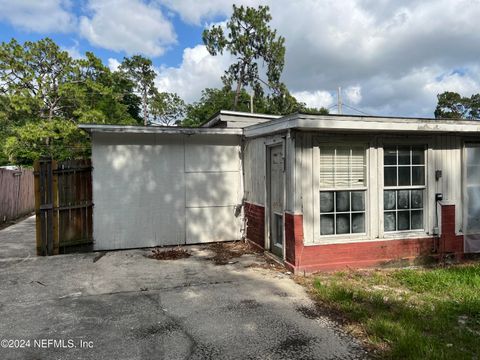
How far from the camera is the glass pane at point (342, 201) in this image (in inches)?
241

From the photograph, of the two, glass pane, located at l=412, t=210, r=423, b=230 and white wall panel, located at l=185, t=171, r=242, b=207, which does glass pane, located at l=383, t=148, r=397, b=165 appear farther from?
white wall panel, located at l=185, t=171, r=242, b=207

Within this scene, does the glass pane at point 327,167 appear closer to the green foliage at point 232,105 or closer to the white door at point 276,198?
the white door at point 276,198

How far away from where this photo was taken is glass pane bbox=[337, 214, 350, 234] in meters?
6.12

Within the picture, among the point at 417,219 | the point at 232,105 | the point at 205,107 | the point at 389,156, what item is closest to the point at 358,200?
the point at 389,156

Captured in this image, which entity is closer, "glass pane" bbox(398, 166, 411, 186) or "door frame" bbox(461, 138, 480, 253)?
"glass pane" bbox(398, 166, 411, 186)

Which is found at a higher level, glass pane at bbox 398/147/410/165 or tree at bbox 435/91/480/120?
tree at bbox 435/91/480/120

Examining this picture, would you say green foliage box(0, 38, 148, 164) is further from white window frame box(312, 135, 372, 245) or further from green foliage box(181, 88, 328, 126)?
white window frame box(312, 135, 372, 245)

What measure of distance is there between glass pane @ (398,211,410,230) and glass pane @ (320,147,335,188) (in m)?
1.42

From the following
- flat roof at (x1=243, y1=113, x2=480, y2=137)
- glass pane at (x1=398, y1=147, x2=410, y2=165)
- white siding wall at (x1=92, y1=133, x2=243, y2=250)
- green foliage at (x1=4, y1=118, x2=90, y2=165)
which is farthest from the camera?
green foliage at (x1=4, y1=118, x2=90, y2=165)

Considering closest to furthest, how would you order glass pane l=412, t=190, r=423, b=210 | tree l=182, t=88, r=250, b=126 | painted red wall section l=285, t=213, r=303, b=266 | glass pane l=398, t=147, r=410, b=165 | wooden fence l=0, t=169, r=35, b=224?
painted red wall section l=285, t=213, r=303, b=266
glass pane l=398, t=147, r=410, b=165
glass pane l=412, t=190, r=423, b=210
wooden fence l=0, t=169, r=35, b=224
tree l=182, t=88, r=250, b=126

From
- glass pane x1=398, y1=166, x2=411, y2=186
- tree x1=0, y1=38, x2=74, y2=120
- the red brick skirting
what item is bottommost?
the red brick skirting

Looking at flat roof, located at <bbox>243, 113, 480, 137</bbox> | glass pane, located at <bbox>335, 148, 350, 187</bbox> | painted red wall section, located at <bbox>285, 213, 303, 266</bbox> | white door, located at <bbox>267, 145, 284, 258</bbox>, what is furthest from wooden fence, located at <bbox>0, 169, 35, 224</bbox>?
glass pane, located at <bbox>335, 148, 350, 187</bbox>

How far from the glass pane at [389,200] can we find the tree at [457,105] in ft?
136

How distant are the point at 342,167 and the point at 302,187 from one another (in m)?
0.82
